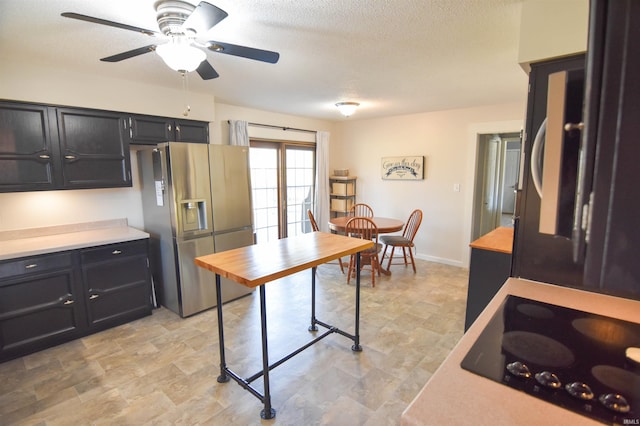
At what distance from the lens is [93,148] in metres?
2.90

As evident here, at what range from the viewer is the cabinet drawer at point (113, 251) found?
2.75 metres

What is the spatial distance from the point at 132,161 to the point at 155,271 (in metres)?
1.21

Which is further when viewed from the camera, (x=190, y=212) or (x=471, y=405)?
(x=190, y=212)

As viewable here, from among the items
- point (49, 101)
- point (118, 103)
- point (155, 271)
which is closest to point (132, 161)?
point (118, 103)

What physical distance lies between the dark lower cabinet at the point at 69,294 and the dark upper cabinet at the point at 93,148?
25.3 inches

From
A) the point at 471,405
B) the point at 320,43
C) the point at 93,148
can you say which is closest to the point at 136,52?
the point at 320,43

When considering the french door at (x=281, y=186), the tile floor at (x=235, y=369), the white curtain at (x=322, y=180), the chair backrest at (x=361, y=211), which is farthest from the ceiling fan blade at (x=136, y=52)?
the chair backrest at (x=361, y=211)

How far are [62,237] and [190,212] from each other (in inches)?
44.0

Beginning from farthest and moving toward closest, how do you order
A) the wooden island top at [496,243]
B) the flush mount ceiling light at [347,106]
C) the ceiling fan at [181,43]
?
the flush mount ceiling light at [347,106]
the wooden island top at [496,243]
the ceiling fan at [181,43]

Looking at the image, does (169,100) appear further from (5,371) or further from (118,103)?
(5,371)

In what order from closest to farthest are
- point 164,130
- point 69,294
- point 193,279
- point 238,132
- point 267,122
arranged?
1. point 69,294
2. point 193,279
3. point 164,130
4. point 238,132
5. point 267,122

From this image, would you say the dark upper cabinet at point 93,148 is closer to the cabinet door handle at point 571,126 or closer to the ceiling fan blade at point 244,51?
the ceiling fan blade at point 244,51

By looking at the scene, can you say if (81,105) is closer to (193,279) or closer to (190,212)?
(190,212)

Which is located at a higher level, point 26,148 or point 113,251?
point 26,148
